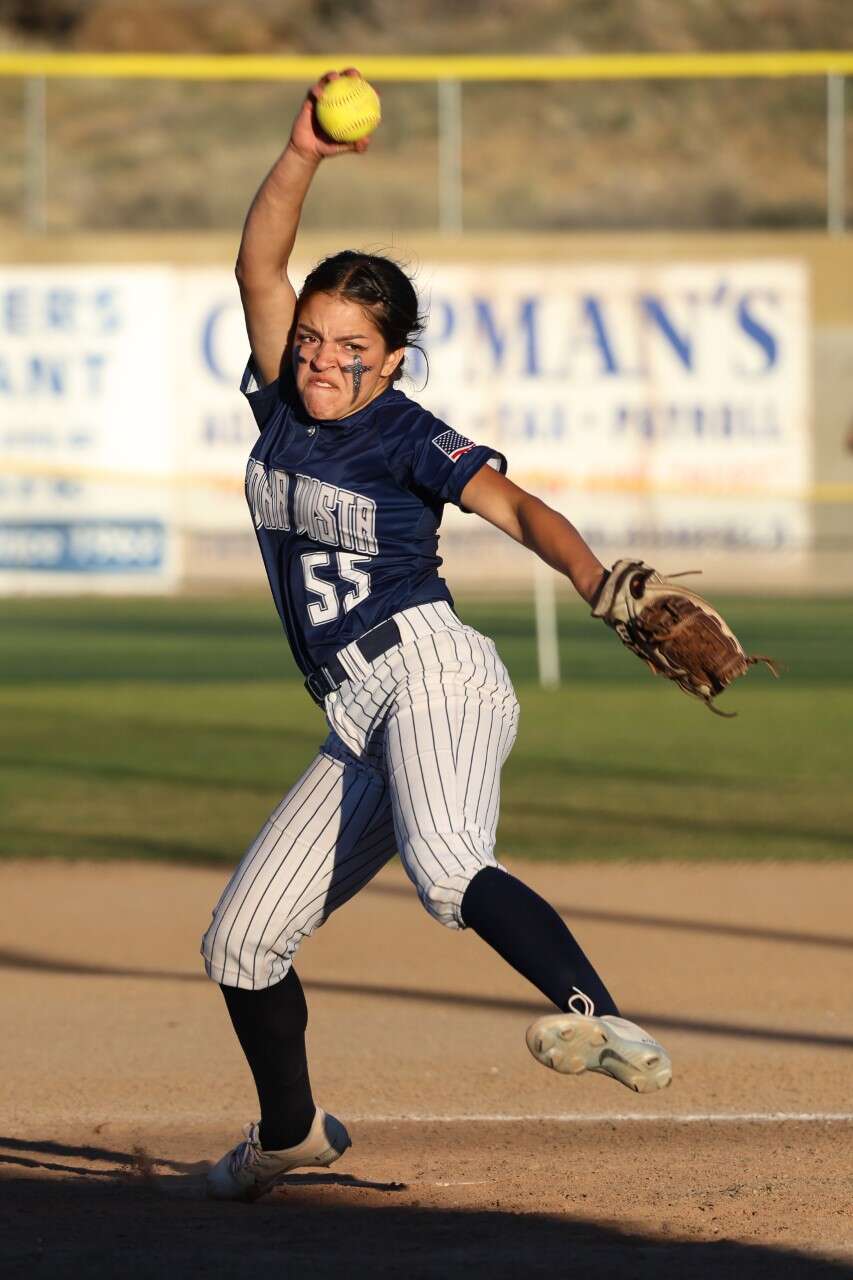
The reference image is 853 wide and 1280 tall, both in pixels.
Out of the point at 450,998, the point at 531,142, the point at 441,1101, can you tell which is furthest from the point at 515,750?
the point at 531,142

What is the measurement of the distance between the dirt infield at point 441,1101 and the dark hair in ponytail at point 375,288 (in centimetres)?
147

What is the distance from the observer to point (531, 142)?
28297 mm

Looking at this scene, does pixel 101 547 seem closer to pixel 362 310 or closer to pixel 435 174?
pixel 435 174

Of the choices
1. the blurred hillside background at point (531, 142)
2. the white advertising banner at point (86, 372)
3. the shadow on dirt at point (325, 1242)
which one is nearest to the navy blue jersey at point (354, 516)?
the shadow on dirt at point (325, 1242)

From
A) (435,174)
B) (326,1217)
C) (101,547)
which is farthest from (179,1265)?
(435,174)

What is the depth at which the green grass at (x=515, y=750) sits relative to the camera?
26.6ft

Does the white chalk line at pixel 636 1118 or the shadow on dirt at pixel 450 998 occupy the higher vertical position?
the shadow on dirt at pixel 450 998

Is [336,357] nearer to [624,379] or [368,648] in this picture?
[368,648]

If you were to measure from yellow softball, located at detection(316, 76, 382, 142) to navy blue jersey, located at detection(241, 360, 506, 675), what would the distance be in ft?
1.62

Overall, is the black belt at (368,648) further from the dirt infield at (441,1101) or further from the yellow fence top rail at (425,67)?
the yellow fence top rail at (425,67)

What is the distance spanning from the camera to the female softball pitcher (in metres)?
3.06

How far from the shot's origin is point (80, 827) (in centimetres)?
832

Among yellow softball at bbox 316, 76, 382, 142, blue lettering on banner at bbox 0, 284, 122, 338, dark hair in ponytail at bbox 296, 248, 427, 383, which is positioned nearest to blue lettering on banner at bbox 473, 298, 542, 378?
blue lettering on banner at bbox 0, 284, 122, 338

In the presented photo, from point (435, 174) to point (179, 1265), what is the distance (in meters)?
25.5
